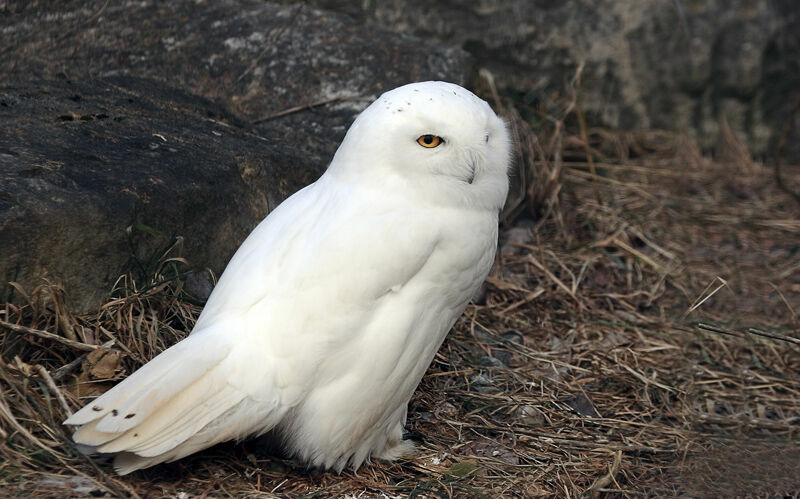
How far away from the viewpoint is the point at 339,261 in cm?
257

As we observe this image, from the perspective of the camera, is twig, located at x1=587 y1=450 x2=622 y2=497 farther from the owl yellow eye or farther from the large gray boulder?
the large gray boulder

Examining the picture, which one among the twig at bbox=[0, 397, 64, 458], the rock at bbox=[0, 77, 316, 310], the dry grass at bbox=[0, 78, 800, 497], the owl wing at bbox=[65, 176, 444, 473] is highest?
the rock at bbox=[0, 77, 316, 310]

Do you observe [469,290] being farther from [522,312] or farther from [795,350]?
[795,350]

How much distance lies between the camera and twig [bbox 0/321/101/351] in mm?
2646

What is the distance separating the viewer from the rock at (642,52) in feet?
17.6

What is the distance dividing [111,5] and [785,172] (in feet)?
14.0

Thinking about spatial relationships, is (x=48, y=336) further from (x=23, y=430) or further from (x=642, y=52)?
(x=642, y=52)

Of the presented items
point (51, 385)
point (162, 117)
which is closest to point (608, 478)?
point (51, 385)

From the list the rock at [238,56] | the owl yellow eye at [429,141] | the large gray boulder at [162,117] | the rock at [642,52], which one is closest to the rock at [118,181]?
the large gray boulder at [162,117]

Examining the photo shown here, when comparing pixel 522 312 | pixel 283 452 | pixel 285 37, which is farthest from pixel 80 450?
pixel 285 37

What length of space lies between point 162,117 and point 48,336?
1244 millimetres

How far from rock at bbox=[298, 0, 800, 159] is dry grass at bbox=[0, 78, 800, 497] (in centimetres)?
38

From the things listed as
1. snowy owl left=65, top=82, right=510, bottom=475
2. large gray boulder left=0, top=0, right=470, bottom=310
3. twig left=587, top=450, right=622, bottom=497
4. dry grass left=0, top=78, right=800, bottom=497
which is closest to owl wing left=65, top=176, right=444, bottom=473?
snowy owl left=65, top=82, right=510, bottom=475

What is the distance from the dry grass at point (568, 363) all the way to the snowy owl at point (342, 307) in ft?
0.63
